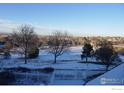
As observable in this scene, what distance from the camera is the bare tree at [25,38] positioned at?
284cm

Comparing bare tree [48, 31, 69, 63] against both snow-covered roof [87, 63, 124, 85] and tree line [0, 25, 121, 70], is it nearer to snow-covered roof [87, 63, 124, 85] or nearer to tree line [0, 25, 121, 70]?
tree line [0, 25, 121, 70]

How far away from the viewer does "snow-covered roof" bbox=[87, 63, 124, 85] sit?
280 centimetres

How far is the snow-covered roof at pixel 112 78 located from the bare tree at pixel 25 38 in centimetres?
45

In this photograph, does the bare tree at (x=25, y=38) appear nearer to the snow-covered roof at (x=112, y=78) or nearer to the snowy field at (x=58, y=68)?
the snowy field at (x=58, y=68)

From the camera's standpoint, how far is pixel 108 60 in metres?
2.87

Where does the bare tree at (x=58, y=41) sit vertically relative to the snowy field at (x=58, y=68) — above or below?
above

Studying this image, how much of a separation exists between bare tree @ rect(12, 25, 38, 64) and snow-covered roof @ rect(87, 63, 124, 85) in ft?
1.47

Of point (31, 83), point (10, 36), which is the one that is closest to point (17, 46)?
point (10, 36)

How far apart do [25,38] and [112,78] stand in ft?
2.03

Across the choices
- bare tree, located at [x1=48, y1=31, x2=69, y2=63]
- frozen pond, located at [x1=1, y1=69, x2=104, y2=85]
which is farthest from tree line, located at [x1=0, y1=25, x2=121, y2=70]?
frozen pond, located at [x1=1, y1=69, x2=104, y2=85]

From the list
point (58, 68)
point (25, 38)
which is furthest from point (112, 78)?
point (25, 38)

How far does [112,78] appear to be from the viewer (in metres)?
2.80

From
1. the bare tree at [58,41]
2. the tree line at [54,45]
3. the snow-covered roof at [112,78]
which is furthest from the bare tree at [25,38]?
the snow-covered roof at [112,78]

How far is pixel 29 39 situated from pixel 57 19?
22cm
